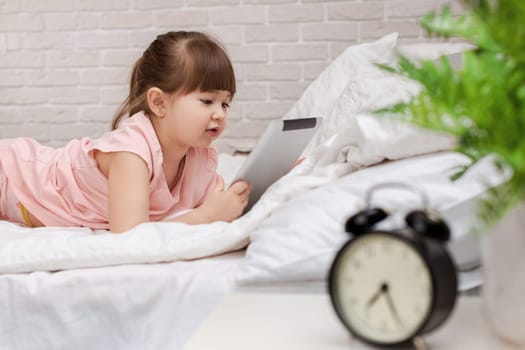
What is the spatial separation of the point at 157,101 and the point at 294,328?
1088 millimetres

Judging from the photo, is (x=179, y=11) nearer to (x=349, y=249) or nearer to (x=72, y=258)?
(x=72, y=258)

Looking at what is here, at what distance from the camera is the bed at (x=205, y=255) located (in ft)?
3.46

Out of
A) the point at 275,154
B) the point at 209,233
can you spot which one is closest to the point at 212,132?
the point at 275,154

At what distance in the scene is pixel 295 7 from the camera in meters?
2.90

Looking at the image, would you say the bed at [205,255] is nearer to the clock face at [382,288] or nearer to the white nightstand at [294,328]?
the white nightstand at [294,328]

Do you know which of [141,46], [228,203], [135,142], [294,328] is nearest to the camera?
[294,328]

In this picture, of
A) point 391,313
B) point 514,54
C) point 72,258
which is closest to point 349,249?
point 391,313

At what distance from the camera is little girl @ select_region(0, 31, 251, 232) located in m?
1.64

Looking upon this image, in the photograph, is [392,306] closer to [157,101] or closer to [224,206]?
Answer: [224,206]

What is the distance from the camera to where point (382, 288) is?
71 cm

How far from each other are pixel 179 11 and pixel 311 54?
1.91 ft

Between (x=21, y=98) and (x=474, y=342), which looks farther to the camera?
(x=21, y=98)

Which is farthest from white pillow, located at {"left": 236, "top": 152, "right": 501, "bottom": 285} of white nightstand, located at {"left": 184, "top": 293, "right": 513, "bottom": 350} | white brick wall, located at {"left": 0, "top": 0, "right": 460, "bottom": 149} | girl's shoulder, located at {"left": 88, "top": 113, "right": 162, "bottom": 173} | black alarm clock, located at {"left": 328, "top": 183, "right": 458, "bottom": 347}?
white brick wall, located at {"left": 0, "top": 0, "right": 460, "bottom": 149}

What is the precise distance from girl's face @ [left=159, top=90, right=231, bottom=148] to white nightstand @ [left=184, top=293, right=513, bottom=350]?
883mm
